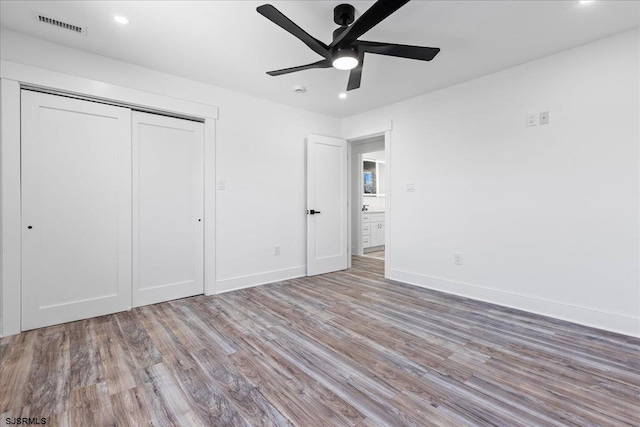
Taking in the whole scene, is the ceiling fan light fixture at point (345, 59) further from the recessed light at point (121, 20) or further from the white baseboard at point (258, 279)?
the white baseboard at point (258, 279)

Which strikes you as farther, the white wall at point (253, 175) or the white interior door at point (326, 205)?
the white interior door at point (326, 205)

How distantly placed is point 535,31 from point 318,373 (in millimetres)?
3117

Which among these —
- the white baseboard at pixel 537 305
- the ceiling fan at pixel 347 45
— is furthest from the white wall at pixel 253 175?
the white baseboard at pixel 537 305

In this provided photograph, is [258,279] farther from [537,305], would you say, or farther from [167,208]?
[537,305]

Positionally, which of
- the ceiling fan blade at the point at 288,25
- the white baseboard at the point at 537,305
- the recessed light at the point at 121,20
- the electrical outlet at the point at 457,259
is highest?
the recessed light at the point at 121,20

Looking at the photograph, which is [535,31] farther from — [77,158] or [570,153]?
[77,158]

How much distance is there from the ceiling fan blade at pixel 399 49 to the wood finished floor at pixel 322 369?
2187 mm

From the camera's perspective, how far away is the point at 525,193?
2.91 meters

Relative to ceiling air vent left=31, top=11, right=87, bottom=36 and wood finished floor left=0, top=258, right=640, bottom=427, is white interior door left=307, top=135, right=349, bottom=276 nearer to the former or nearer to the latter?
wood finished floor left=0, top=258, right=640, bottom=427

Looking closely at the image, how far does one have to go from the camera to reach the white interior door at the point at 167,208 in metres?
3.04

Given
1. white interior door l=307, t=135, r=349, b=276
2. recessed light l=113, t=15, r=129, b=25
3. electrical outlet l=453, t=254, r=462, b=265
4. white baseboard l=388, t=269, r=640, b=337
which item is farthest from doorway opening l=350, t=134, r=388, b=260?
recessed light l=113, t=15, r=129, b=25

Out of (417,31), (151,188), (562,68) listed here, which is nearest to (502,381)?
(417,31)

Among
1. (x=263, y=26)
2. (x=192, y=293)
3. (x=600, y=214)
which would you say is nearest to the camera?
(x=263, y=26)

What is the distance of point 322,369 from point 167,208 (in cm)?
243
